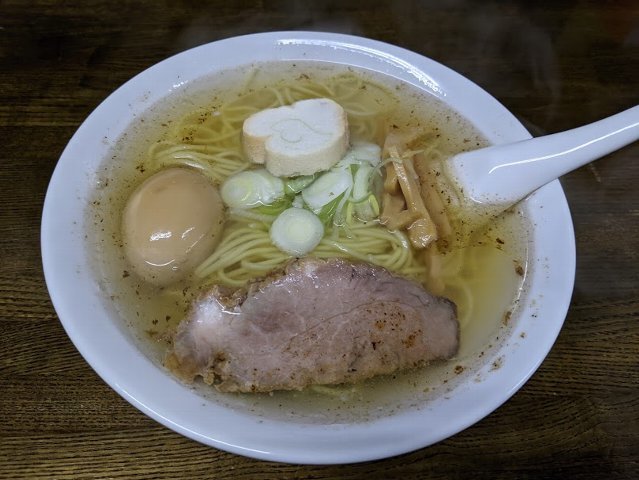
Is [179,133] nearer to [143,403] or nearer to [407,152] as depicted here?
[407,152]

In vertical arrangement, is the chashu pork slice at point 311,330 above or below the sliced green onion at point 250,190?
below

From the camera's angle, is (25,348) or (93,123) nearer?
(25,348)

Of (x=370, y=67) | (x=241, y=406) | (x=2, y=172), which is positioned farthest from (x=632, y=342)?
(x=2, y=172)

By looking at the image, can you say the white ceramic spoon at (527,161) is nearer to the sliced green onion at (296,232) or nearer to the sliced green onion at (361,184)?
the sliced green onion at (361,184)

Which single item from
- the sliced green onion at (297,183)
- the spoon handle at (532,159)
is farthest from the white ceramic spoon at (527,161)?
the sliced green onion at (297,183)

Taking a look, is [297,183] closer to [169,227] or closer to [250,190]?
[250,190]
